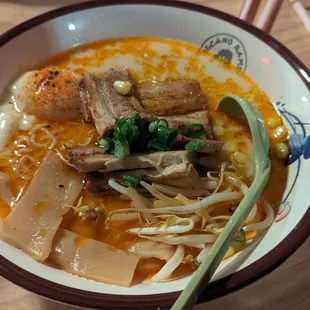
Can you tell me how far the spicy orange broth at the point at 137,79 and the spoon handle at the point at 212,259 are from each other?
217 mm

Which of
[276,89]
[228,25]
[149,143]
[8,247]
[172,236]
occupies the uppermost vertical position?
[228,25]

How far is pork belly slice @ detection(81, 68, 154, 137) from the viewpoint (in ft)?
5.57

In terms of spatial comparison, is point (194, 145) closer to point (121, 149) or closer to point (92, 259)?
point (121, 149)

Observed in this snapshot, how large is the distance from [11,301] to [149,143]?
26.2 inches

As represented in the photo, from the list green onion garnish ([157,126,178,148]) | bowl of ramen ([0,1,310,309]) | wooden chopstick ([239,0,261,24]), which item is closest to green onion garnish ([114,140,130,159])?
bowl of ramen ([0,1,310,309])

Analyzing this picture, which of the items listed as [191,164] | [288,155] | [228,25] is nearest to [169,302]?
[191,164]

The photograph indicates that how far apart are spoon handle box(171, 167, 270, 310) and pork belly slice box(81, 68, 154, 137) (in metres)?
0.54

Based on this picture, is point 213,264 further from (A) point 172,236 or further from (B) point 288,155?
(B) point 288,155

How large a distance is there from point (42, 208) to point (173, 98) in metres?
0.68

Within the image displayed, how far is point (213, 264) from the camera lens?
119 centimetres

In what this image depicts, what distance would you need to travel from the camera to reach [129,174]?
1572mm

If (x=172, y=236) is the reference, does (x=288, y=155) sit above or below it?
above

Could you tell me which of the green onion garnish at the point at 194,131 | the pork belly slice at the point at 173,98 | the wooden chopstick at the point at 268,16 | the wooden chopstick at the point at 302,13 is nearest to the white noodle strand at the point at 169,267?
the green onion garnish at the point at 194,131

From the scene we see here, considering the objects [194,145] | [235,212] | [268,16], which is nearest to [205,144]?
[194,145]
